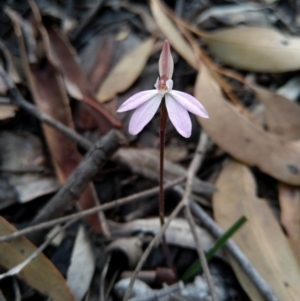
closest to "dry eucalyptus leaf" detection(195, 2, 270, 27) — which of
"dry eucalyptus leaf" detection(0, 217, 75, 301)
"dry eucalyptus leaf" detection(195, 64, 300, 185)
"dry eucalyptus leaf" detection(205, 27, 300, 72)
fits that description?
"dry eucalyptus leaf" detection(205, 27, 300, 72)

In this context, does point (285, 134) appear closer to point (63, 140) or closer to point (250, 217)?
point (250, 217)

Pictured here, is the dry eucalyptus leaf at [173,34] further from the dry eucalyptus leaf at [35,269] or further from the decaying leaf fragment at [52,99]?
the dry eucalyptus leaf at [35,269]

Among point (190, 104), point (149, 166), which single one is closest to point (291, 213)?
point (149, 166)

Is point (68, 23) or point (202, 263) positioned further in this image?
point (68, 23)

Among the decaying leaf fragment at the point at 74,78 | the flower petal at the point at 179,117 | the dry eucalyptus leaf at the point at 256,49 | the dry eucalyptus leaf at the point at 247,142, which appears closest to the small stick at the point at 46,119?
the decaying leaf fragment at the point at 74,78

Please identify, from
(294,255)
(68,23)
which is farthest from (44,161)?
(294,255)

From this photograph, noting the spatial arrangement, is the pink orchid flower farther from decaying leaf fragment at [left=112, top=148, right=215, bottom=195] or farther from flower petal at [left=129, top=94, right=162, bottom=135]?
decaying leaf fragment at [left=112, top=148, right=215, bottom=195]

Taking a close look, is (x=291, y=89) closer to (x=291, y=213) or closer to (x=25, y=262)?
(x=291, y=213)
